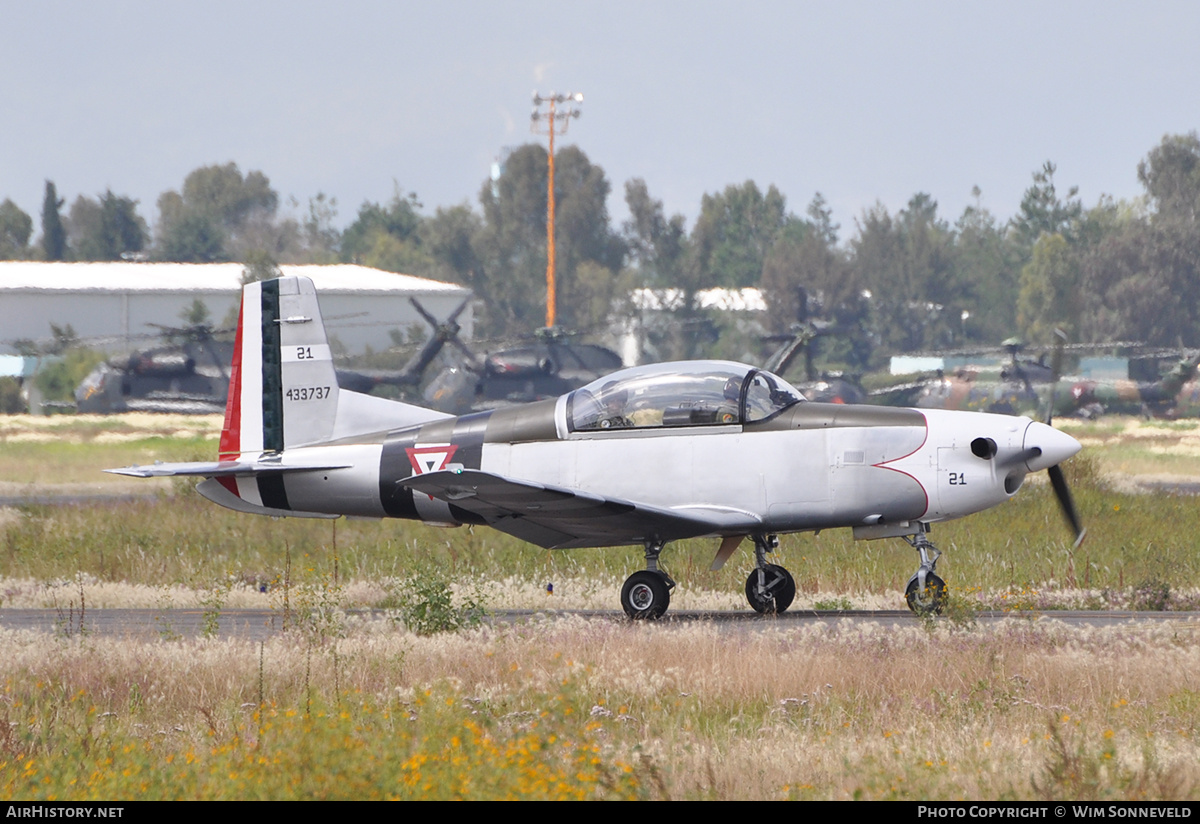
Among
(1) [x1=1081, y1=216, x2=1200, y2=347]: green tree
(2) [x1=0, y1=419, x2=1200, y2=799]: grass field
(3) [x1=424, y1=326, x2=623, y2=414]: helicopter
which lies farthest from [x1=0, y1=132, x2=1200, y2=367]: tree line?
(2) [x1=0, y1=419, x2=1200, y2=799]: grass field

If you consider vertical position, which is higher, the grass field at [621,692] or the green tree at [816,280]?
the green tree at [816,280]

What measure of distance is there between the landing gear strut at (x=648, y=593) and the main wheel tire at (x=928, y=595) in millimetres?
2002

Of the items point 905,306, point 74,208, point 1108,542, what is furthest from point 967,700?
point 74,208

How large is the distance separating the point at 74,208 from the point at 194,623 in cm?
11598

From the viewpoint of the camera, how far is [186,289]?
78562 millimetres

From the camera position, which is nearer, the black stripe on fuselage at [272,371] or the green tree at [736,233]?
the black stripe on fuselage at [272,371]

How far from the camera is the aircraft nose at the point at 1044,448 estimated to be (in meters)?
11.1

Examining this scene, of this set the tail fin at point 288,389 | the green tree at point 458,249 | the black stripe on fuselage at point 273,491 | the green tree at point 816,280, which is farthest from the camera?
the green tree at point 458,249

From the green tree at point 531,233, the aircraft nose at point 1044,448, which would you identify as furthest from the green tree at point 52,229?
the aircraft nose at point 1044,448

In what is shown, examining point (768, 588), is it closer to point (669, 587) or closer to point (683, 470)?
point (669, 587)

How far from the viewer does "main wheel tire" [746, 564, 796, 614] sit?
12.4m

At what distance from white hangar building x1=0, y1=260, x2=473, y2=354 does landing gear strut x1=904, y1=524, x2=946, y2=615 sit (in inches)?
2404

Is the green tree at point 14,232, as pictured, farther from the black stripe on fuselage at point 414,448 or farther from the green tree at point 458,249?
the black stripe on fuselage at point 414,448
